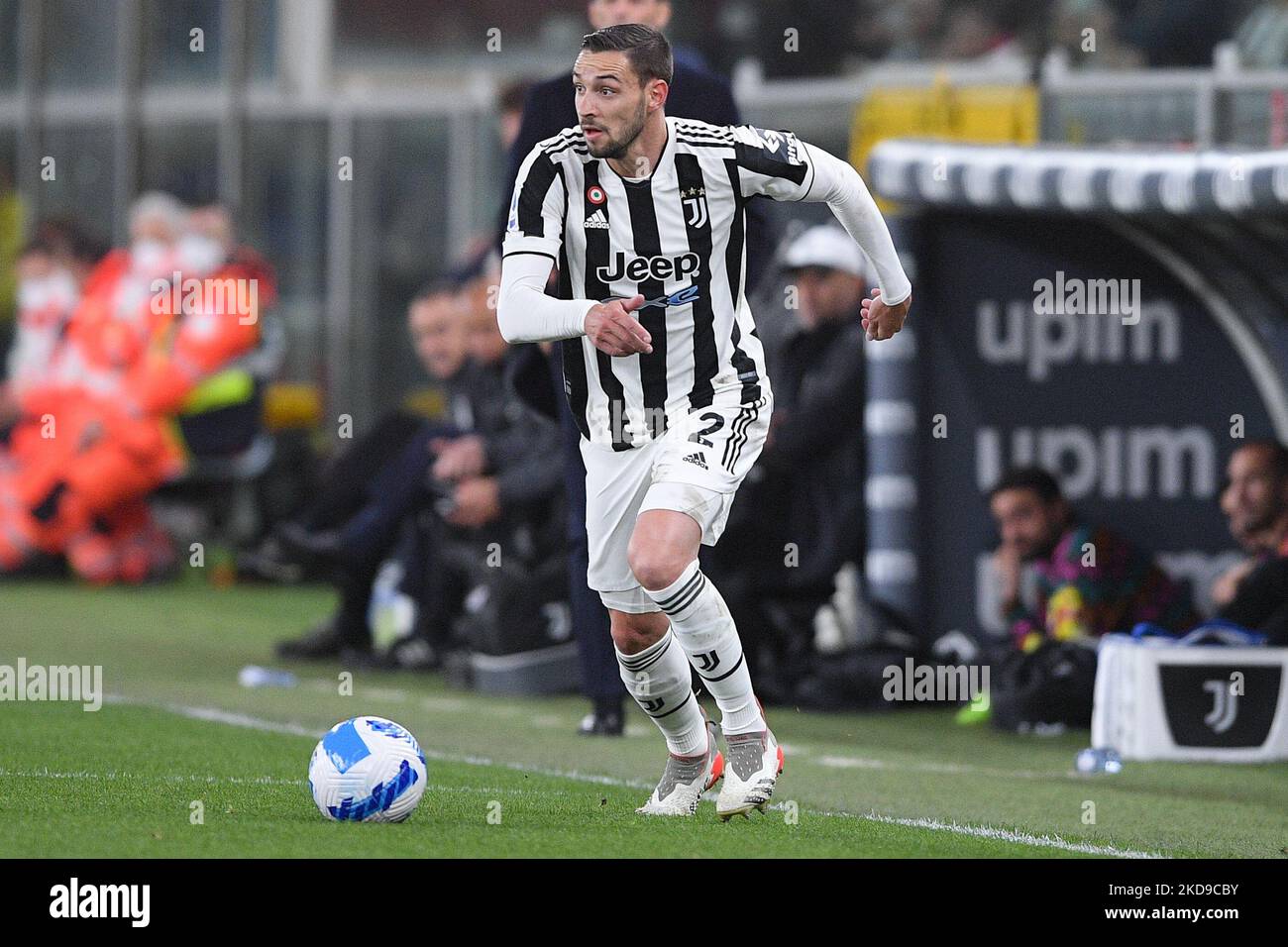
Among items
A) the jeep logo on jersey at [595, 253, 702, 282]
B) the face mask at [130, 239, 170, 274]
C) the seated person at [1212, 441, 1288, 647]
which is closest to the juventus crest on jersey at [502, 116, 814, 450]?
the jeep logo on jersey at [595, 253, 702, 282]

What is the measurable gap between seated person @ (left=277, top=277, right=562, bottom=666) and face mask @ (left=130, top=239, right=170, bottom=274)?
431 centimetres

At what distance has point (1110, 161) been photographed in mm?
9234

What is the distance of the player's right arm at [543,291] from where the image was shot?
5.68m

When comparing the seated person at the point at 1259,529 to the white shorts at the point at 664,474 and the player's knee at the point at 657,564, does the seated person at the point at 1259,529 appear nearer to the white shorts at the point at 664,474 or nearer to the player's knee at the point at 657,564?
the white shorts at the point at 664,474

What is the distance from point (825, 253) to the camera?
1010 centimetres

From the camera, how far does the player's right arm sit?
568cm

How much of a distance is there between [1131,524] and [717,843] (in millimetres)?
4448

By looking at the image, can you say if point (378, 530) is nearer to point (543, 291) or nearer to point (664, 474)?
point (664, 474)

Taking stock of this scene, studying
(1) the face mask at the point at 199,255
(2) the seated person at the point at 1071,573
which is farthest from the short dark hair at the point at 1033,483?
(1) the face mask at the point at 199,255

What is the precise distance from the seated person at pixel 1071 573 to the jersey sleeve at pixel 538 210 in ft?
12.2

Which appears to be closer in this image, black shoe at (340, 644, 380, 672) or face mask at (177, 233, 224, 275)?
black shoe at (340, 644, 380, 672)

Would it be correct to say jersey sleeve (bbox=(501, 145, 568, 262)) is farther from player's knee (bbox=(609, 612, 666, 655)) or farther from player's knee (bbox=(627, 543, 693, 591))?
player's knee (bbox=(609, 612, 666, 655))

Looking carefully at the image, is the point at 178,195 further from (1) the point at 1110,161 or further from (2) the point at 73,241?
(1) the point at 1110,161

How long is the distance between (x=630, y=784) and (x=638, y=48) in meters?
2.17
